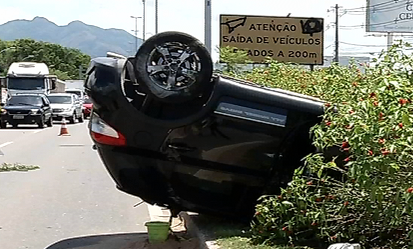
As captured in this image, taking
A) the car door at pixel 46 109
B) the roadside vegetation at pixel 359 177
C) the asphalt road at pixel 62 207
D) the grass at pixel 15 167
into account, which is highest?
the roadside vegetation at pixel 359 177

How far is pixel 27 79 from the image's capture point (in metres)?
39.0

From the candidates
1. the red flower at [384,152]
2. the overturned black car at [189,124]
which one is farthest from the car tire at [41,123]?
the red flower at [384,152]

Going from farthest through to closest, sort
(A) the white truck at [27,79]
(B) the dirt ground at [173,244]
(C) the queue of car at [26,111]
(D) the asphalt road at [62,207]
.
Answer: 1. (A) the white truck at [27,79]
2. (C) the queue of car at [26,111]
3. (D) the asphalt road at [62,207]
4. (B) the dirt ground at [173,244]

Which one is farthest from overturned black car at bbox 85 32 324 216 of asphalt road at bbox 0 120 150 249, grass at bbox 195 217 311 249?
asphalt road at bbox 0 120 150 249

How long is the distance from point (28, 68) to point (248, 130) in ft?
110

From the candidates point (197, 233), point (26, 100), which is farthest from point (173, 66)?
point (26, 100)

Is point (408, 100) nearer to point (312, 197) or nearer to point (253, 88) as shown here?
point (312, 197)

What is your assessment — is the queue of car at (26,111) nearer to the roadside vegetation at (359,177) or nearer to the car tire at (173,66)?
the car tire at (173,66)

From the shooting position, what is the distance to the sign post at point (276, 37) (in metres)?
31.5

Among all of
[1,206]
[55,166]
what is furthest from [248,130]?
[55,166]

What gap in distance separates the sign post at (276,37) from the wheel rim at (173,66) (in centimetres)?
2408

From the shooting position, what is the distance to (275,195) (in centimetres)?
744

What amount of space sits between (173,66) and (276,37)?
24.7 meters

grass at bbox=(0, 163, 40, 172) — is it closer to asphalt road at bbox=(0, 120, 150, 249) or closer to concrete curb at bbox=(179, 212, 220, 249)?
asphalt road at bbox=(0, 120, 150, 249)
